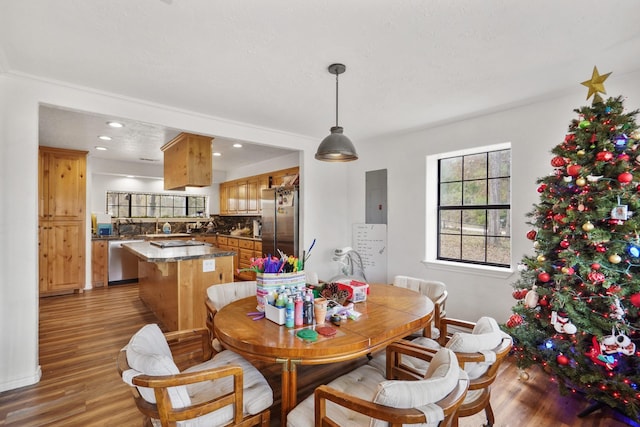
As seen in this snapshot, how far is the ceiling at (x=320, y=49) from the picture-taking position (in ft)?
5.49

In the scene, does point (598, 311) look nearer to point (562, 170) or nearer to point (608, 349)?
point (608, 349)

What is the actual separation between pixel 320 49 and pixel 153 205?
6.28 metres

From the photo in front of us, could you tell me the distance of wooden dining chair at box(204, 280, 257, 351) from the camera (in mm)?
2168

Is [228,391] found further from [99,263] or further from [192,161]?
[99,263]

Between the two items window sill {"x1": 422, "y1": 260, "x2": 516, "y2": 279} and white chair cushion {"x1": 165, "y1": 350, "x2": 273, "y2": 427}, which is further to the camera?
window sill {"x1": 422, "y1": 260, "x2": 516, "y2": 279}

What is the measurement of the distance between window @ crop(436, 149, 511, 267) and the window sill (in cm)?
14

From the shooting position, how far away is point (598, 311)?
6.61 feet

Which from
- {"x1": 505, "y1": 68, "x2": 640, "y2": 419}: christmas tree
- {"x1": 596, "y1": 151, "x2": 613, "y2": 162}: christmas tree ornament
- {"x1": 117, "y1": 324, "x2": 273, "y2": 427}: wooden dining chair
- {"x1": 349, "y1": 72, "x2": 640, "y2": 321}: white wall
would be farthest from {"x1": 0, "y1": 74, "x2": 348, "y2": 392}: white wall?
{"x1": 596, "y1": 151, "x2": 613, "y2": 162}: christmas tree ornament

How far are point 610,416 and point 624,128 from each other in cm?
191

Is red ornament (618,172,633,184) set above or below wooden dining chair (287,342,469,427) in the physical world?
above

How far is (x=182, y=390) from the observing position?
1353 millimetres

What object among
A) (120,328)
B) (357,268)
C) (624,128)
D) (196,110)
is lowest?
(120,328)

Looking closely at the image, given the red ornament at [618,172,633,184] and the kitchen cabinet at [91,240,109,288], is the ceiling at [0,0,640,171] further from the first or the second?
the kitchen cabinet at [91,240,109,288]

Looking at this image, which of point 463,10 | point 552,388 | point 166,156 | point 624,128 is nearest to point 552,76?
point 624,128
